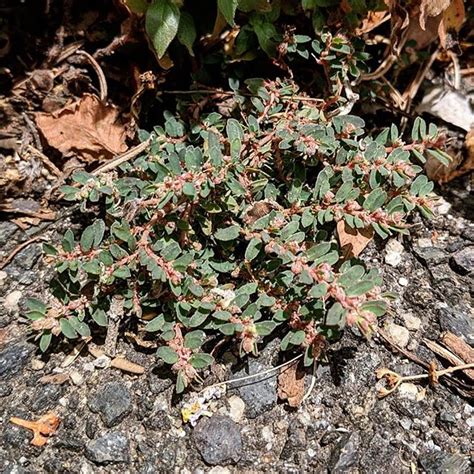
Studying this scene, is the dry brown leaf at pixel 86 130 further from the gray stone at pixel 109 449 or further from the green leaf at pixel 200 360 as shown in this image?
the gray stone at pixel 109 449

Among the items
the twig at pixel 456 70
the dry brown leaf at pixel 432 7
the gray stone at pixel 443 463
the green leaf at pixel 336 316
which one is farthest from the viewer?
the twig at pixel 456 70

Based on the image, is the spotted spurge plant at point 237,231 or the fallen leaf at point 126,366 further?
the fallen leaf at point 126,366

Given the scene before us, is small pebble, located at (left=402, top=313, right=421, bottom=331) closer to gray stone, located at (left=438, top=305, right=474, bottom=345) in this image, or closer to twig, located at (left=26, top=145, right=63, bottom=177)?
gray stone, located at (left=438, top=305, right=474, bottom=345)

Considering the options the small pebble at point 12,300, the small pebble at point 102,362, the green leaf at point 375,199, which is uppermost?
the green leaf at point 375,199

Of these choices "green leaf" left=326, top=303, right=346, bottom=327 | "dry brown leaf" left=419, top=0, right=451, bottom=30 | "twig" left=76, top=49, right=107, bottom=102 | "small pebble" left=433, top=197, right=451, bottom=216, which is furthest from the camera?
"twig" left=76, top=49, right=107, bottom=102

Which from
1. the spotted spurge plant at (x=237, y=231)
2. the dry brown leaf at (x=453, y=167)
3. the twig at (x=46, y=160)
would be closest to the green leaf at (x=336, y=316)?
the spotted spurge plant at (x=237, y=231)

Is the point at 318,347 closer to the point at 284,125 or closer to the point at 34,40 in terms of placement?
the point at 284,125

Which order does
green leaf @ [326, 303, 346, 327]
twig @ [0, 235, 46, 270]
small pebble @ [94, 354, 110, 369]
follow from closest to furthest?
green leaf @ [326, 303, 346, 327] → small pebble @ [94, 354, 110, 369] → twig @ [0, 235, 46, 270]

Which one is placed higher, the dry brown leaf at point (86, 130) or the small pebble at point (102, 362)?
the dry brown leaf at point (86, 130)

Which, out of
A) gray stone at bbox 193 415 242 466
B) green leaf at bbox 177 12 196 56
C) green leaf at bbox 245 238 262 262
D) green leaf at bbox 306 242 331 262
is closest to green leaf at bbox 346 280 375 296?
green leaf at bbox 306 242 331 262
